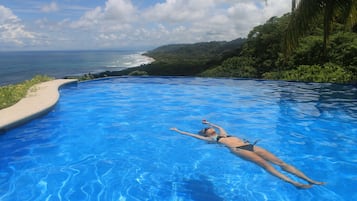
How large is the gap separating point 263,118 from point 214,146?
292 cm

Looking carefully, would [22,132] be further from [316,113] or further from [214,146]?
[316,113]

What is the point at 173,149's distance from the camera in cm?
714

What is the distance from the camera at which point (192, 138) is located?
25.7 feet

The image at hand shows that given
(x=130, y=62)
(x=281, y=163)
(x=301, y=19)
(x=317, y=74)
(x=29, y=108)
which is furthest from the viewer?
(x=130, y=62)

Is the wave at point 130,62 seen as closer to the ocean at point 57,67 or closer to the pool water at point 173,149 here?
the ocean at point 57,67

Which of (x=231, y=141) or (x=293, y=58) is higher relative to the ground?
(x=293, y=58)

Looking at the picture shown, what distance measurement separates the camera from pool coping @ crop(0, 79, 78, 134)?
760 cm

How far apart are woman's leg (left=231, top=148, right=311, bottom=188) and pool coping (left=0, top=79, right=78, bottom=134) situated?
469 centimetres

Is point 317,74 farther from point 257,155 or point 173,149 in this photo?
point 257,155

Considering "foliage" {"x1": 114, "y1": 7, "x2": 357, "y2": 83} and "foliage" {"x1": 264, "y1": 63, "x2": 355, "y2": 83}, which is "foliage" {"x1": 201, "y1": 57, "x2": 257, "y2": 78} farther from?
"foliage" {"x1": 264, "y1": 63, "x2": 355, "y2": 83}

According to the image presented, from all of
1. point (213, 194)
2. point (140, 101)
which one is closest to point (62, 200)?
point (213, 194)

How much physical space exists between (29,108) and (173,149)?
414 centimetres

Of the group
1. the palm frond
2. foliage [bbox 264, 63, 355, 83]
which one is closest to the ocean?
foliage [bbox 264, 63, 355, 83]

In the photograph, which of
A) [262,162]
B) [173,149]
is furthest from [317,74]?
[262,162]
